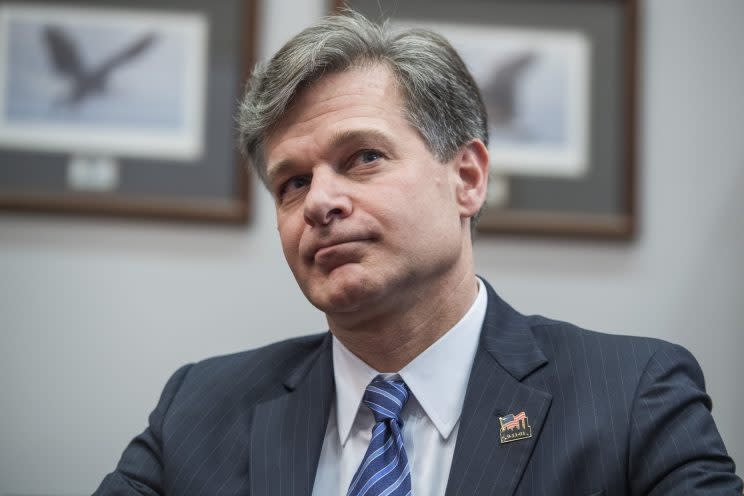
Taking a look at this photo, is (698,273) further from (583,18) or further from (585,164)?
(583,18)

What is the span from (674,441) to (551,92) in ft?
4.52

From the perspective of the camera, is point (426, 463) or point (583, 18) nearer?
point (426, 463)

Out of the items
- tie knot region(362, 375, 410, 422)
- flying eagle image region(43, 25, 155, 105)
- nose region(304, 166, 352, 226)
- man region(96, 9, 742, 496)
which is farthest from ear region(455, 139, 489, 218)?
flying eagle image region(43, 25, 155, 105)

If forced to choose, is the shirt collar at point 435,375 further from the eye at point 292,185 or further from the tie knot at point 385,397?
the eye at point 292,185

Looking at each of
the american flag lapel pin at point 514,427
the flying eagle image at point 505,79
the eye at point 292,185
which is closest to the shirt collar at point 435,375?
the american flag lapel pin at point 514,427

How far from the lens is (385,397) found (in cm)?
190

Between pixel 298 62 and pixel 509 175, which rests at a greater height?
pixel 298 62

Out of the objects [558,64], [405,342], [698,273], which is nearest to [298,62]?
[405,342]

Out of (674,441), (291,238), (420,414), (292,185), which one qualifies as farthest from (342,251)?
(674,441)

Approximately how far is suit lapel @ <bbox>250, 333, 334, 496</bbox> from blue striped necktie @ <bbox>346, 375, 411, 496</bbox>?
121mm

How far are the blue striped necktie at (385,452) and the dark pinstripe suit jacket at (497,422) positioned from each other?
11 centimetres

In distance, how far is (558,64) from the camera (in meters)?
2.75

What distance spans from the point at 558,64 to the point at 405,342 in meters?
1.22

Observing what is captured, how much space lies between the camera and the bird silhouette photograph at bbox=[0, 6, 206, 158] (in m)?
2.66
